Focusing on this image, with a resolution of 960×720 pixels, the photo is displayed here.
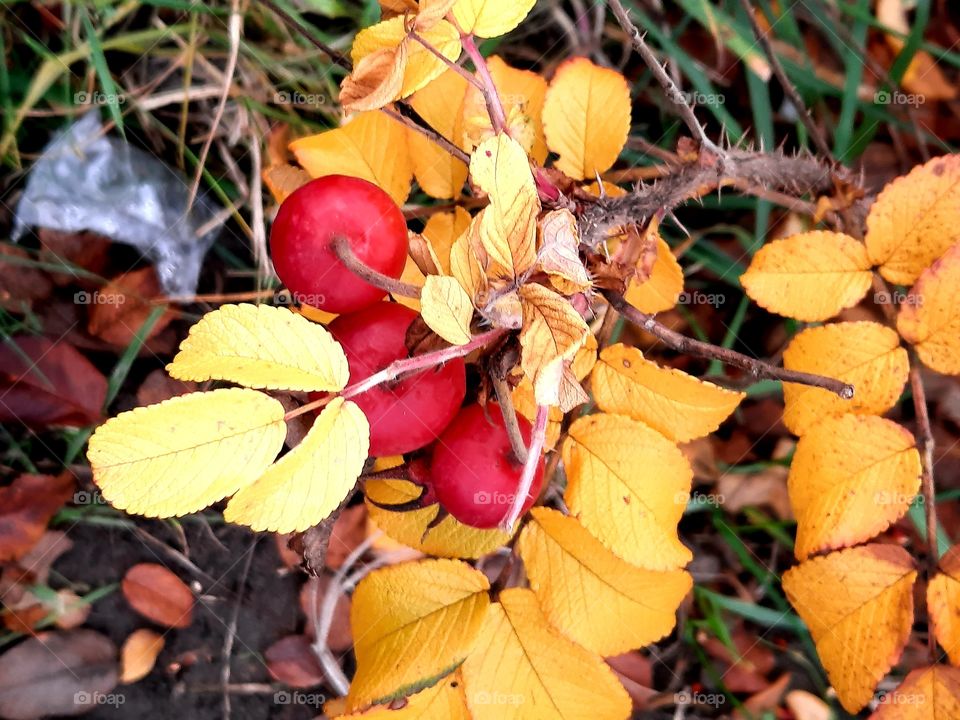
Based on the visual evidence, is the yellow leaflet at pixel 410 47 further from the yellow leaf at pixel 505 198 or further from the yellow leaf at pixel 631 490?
the yellow leaf at pixel 631 490

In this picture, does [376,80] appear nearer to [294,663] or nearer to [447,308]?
[447,308]

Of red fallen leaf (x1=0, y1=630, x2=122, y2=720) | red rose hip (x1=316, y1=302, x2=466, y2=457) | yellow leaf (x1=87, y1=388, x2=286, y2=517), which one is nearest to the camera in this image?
yellow leaf (x1=87, y1=388, x2=286, y2=517)

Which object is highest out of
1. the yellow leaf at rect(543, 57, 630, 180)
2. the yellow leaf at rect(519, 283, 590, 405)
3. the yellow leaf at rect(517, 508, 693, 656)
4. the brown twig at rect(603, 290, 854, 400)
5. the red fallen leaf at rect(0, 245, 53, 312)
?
the yellow leaf at rect(543, 57, 630, 180)

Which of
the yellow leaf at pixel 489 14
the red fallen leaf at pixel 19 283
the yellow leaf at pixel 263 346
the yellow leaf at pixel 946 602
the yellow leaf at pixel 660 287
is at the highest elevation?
the yellow leaf at pixel 489 14

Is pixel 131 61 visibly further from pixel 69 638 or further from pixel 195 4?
pixel 69 638

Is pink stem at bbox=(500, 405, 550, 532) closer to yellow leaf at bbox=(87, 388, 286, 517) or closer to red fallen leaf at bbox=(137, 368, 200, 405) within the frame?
yellow leaf at bbox=(87, 388, 286, 517)

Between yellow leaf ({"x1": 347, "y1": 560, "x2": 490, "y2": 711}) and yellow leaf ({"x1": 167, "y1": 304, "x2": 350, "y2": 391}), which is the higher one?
yellow leaf ({"x1": 167, "y1": 304, "x2": 350, "y2": 391})

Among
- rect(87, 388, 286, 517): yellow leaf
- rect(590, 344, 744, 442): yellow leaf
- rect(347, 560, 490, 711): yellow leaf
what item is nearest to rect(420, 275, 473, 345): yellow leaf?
rect(87, 388, 286, 517): yellow leaf

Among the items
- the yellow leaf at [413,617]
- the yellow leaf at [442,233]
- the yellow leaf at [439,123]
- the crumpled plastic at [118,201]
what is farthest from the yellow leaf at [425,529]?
the crumpled plastic at [118,201]
